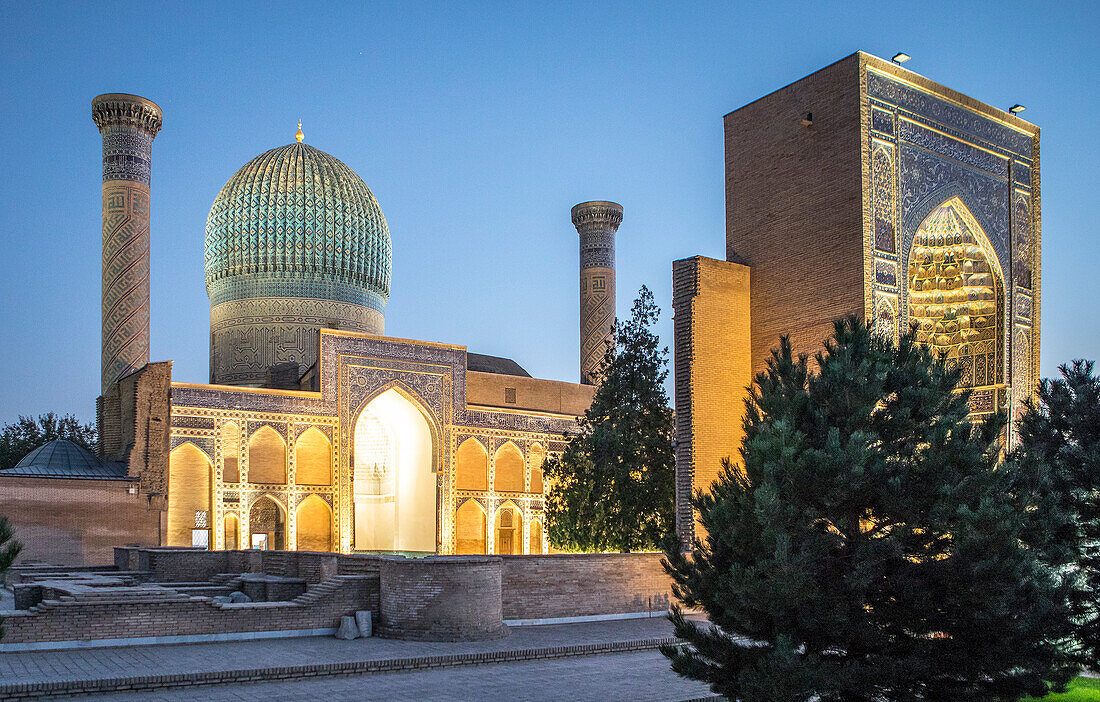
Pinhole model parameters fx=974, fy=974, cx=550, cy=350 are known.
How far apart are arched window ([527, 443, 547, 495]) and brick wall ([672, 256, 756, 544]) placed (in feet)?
40.0

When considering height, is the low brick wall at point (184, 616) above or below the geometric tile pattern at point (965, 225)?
below

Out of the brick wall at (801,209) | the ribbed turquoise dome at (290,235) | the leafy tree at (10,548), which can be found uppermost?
the ribbed turquoise dome at (290,235)

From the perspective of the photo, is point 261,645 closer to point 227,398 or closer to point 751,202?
point 751,202

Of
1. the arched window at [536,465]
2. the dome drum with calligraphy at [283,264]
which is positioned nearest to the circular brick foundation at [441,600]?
the arched window at [536,465]

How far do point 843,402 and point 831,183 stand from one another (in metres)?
6.35

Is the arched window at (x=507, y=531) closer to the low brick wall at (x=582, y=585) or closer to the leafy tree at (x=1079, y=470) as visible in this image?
the low brick wall at (x=582, y=585)

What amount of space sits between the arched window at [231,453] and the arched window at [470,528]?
527cm

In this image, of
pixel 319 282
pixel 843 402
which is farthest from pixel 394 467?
pixel 843 402

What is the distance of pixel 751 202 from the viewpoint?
11.8m

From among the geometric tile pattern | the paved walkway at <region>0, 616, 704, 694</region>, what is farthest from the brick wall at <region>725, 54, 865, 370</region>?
the paved walkway at <region>0, 616, 704, 694</region>

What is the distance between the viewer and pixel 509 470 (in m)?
23.4

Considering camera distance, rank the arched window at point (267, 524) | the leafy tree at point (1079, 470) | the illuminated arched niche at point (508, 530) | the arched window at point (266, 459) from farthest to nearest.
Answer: the illuminated arched niche at point (508, 530), the arched window at point (266, 459), the arched window at point (267, 524), the leafy tree at point (1079, 470)

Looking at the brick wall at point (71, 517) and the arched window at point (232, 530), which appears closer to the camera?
the brick wall at point (71, 517)

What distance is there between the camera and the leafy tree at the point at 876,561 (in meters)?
4.73
